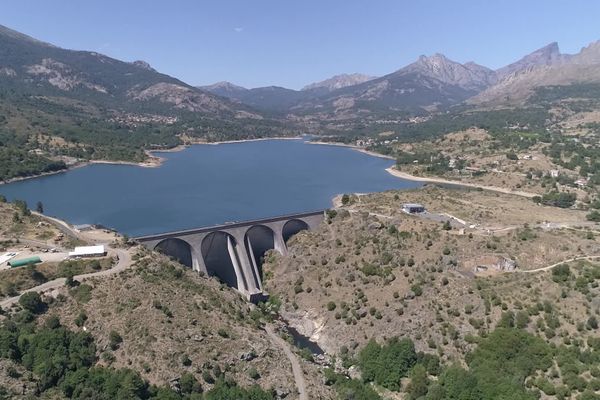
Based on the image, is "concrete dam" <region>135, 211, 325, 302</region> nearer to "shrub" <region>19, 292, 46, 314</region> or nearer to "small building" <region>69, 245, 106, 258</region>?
"small building" <region>69, 245, 106, 258</region>

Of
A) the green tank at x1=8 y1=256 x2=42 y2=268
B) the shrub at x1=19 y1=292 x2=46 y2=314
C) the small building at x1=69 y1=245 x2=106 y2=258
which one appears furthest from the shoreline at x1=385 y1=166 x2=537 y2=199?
the shrub at x1=19 y1=292 x2=46 y2=314

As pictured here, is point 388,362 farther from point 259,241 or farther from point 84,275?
point 259,241

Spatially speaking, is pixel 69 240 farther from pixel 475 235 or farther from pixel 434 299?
pixel 475 235

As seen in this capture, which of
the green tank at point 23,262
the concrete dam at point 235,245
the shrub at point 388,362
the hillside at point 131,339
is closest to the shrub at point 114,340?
the hillside at point 131,339

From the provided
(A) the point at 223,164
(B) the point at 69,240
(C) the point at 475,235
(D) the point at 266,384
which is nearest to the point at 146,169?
(A) the point at 223,164

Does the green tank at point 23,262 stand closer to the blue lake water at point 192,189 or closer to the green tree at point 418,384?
the blue lake water at point 192,189

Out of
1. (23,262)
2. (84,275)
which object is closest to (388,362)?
(84,275)
